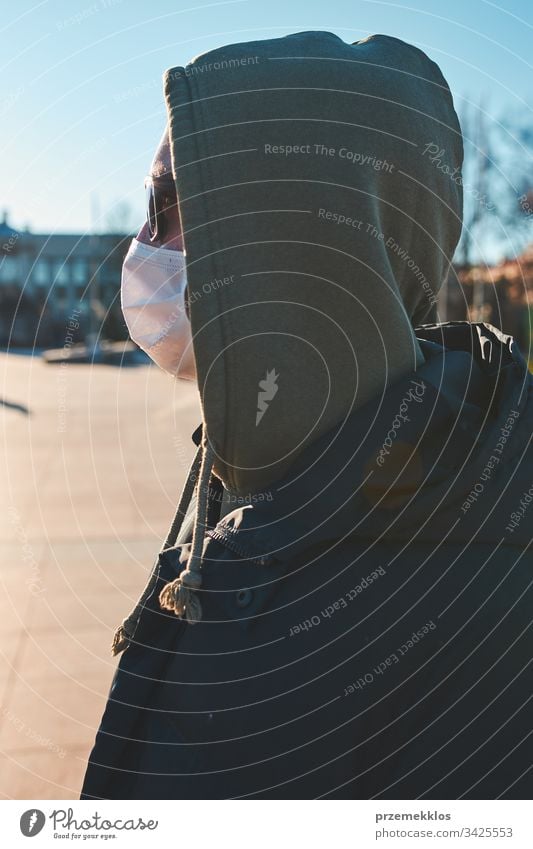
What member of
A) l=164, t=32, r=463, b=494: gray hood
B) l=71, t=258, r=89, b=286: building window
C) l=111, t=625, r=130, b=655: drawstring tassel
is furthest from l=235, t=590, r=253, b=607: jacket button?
l=71, t=258, r=89, b=286: building window

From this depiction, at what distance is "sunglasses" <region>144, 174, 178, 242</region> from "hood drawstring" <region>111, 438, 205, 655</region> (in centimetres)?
45

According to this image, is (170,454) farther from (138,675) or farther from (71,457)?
(138,675)

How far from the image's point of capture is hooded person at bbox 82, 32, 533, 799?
4.53 ft

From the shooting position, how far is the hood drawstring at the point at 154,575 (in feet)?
5.83

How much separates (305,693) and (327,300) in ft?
2.13

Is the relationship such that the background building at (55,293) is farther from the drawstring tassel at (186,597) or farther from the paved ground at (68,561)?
the drawstring tassel at (186,597)

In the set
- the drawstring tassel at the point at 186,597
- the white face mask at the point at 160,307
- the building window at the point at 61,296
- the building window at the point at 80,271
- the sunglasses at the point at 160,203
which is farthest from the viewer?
the building window at the point at 61,296

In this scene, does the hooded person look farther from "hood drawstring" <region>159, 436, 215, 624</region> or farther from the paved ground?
the paved ground

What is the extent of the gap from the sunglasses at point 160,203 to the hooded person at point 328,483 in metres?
0.20

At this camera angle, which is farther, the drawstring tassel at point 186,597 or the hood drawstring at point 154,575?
the hood drawstring at point 154,575

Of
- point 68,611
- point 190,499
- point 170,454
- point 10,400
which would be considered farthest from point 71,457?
point 190,499

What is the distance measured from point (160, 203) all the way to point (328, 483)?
69 cm

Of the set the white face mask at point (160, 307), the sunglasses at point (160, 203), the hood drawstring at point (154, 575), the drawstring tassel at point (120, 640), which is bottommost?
the drawstring tassel at point (120, 640)

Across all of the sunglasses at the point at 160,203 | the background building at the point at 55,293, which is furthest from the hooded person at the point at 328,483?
the background building at the point at 55,293
